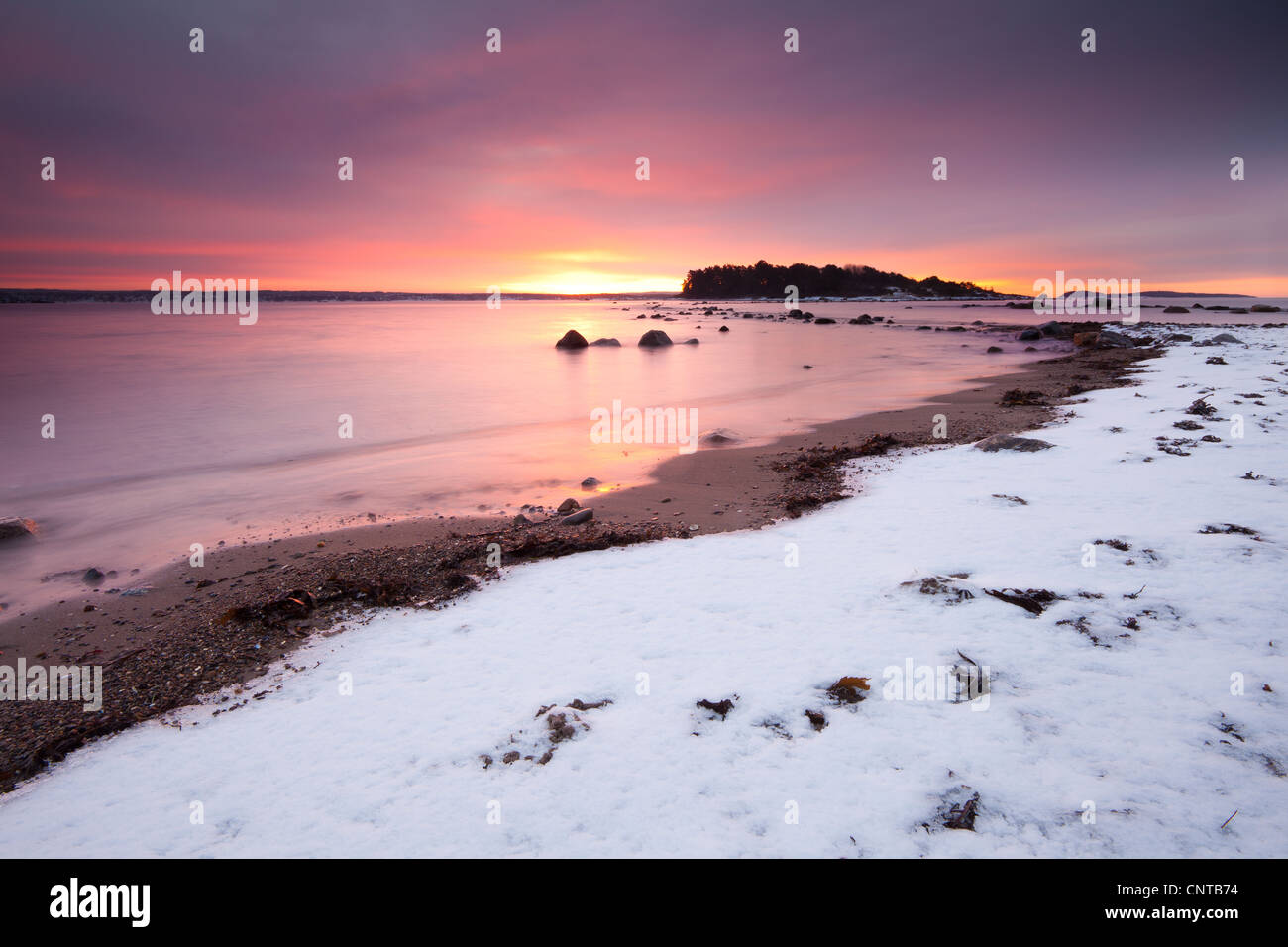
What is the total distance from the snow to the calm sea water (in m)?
4.64

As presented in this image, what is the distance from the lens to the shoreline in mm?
4910

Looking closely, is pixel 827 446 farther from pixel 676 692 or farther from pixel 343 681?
pixel 343 681

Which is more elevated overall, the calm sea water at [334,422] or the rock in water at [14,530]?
the calm sea water at [334,422]

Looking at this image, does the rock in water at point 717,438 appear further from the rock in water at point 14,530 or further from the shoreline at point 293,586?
the rock in water at point 14,530

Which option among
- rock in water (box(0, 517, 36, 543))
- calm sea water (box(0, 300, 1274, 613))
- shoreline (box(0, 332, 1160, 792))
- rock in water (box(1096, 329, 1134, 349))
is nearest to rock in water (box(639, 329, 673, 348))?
calm sea water (box(0, 300, 1274, 613))

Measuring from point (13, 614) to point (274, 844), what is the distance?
242 inches

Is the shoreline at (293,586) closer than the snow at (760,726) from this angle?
No

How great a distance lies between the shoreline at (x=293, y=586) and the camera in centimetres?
491

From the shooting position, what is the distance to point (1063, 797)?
10.7 feet

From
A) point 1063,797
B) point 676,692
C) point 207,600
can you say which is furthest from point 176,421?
point 1063,797

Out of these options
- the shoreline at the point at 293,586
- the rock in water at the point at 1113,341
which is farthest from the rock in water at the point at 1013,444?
the rock in water at the point at 1113,341

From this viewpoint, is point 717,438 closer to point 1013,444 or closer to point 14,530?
point 1013,444

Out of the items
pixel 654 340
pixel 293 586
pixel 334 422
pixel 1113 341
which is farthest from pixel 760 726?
pixel 1113 341

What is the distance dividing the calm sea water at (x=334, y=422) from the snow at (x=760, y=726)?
4635 mm
